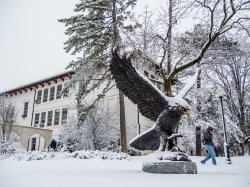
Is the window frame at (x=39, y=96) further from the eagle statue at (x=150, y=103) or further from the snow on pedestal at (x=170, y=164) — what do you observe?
the snow on pedestal at (x=170, y=164)

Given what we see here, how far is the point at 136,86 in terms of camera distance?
5.58m

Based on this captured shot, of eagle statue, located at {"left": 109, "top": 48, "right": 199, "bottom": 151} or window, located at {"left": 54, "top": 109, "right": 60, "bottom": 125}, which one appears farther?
window, located at {"left": 54, "top": 109, "right": 60, "bottom": 125}

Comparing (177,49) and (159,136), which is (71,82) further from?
(159,136)

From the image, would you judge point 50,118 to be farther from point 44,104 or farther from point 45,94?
point 45,94

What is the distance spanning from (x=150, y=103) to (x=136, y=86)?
23.2 inches

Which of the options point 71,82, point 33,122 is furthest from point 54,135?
point 71,82

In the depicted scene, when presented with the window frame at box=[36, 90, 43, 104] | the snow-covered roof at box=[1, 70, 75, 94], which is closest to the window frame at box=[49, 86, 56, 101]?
the snow-covered roof at box=[1, 70, 75, 94]

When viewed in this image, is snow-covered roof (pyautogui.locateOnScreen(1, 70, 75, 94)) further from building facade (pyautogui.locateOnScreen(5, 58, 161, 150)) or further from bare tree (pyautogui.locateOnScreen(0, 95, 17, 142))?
bare tree (pyautogui.locateOnScreen(0, 95, 17, 142))

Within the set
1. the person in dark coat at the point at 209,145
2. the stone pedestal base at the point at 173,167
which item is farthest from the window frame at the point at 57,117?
the stone pedestal base at the point at 173,167

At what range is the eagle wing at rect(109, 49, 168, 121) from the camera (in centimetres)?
544

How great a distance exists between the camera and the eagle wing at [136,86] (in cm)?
544

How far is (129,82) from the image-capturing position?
5.63m

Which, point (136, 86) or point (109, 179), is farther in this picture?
point (136, 86)

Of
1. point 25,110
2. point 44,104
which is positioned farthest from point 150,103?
point 25,110
